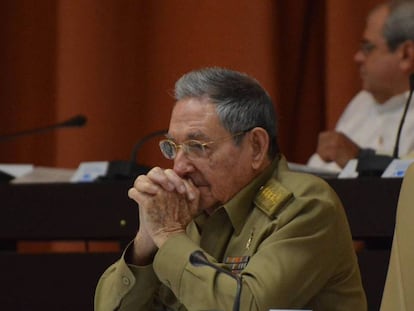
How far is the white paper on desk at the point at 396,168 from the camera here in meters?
3.32

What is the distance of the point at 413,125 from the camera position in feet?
14.5

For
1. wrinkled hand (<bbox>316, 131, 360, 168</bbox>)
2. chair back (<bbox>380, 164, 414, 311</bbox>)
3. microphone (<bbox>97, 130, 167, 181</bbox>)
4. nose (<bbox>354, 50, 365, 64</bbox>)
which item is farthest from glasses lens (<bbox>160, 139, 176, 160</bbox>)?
nose (<bbox>354, 50, 365, 64</bbox>)

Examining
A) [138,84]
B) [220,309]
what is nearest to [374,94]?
[138,84]

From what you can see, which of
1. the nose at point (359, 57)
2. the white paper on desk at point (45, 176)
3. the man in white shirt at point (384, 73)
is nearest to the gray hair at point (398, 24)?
the man in white shirt at point (384, 73)

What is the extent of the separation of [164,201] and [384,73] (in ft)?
7.23

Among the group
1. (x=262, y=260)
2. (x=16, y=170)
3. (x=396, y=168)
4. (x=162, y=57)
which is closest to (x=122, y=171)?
(x=16, y=170)

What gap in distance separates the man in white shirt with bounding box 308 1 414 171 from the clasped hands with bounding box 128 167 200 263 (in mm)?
1878

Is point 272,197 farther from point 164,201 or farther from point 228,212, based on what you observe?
point 164,201

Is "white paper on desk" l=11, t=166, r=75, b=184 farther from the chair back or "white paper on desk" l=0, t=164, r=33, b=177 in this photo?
the chair back

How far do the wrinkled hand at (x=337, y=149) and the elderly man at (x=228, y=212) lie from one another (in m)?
1.49

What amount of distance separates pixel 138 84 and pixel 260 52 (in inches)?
28.1

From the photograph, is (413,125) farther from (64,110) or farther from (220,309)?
(220,309)

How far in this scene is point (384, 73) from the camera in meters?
4.65

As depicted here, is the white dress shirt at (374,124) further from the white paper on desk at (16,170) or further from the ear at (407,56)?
the white paper on desk at (16,170)
